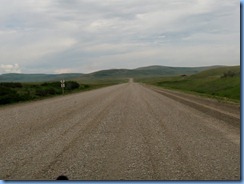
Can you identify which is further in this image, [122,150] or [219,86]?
[219,86]

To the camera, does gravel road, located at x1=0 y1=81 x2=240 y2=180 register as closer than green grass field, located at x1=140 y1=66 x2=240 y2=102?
Yes

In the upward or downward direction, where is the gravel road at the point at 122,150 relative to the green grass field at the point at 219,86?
upward

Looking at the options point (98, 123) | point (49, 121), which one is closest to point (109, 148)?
point (98, 123)

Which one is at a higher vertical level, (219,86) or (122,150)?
(122,150)

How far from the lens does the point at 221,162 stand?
285 inches

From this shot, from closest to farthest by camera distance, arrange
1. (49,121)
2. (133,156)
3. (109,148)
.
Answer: (133,156)
(109,148)
(49,121)

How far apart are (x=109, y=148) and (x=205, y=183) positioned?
348 cm

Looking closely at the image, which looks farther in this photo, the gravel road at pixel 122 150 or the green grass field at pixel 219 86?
the green grass field at pixel 219 86

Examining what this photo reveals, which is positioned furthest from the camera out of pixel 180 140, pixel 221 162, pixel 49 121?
pixel 49 121

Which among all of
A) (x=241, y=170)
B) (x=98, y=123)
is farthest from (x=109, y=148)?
(x=98, y=123)

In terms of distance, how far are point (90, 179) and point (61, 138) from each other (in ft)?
14.4

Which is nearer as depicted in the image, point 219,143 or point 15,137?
point 219,143

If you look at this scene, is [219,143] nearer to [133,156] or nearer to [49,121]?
[133,156]

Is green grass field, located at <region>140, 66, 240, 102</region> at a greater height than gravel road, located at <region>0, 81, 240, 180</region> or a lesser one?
lesser
